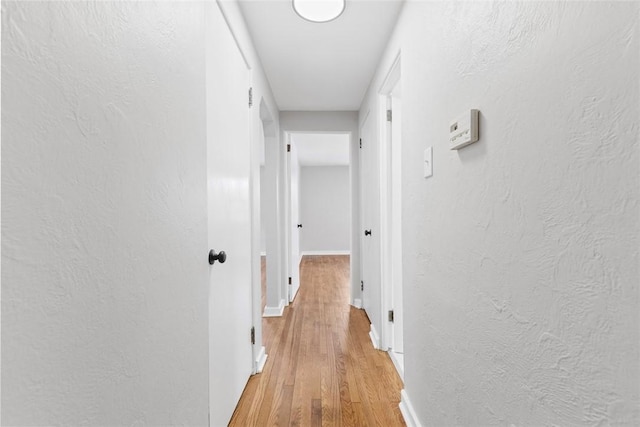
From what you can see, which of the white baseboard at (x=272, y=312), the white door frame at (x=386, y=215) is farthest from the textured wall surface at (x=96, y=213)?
the white baseboard at (x=272, y=312)

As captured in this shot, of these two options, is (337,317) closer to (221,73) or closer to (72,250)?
(221,73)

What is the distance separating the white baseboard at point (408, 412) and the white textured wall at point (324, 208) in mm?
6510

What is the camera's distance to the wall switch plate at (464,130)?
3.25 ft

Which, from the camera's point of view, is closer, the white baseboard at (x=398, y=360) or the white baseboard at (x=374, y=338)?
the white baseboard at (x=398, y=360)

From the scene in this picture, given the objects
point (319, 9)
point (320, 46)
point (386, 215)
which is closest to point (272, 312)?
point (386, 215)

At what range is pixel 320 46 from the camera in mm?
2279

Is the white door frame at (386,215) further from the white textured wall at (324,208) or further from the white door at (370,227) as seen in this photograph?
the white textured wall at (324,208)

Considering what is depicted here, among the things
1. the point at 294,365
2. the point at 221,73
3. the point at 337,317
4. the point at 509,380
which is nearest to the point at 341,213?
the point at 337,317

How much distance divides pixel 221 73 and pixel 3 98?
1.17 metres

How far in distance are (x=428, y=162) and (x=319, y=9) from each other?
1094mm

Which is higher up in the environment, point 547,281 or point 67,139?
point 67,139

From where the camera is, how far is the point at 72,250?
23.7 inches

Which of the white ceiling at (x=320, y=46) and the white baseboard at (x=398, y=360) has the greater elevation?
the white ceiling at (x=320, y=46)

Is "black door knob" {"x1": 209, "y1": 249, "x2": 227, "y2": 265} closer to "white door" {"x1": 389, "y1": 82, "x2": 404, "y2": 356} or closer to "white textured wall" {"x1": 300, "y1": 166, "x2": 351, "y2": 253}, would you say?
"white door" {"x1": 389, "y1": 82, "x2": 404, "y2": 356}
